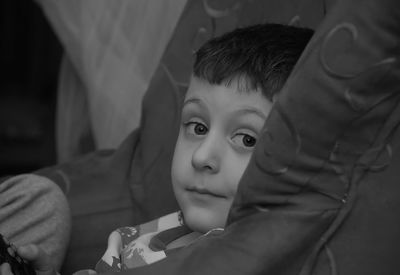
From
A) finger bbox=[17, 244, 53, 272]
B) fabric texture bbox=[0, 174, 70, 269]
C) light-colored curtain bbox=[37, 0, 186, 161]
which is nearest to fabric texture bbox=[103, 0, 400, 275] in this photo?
finger bbox=[17, 244, 53, 272]

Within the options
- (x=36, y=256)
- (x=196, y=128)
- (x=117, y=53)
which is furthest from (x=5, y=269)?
(x=117, y=53)

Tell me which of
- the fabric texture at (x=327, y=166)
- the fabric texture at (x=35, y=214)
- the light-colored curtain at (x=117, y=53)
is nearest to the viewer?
the fabric texture at (x=327, y=166)

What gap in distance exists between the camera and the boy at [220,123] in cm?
113

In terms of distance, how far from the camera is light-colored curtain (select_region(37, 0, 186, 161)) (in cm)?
188

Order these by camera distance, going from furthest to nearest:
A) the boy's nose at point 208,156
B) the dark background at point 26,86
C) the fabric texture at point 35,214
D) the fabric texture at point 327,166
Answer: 1. the dark background at point 26,86
2. the fabric texture at point 35,214
3. the boy's nose at point 208,156
4. the fabric texture at point 327,166

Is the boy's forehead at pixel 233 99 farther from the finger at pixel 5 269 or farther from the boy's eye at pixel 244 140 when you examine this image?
the finger at pixel 5 269

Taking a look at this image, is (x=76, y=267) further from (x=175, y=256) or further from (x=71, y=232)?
(x=175, y=256)

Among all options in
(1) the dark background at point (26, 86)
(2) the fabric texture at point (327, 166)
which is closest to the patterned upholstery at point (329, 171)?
(2) the fabric texture at point (327, 166)

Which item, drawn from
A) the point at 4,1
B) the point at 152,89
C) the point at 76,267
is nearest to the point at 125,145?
the point at 152,89

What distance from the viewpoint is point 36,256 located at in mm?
1186

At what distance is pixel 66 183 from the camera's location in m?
1.50

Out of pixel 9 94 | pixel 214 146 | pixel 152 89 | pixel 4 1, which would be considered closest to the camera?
pixel 214 146

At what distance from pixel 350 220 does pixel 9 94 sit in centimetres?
268

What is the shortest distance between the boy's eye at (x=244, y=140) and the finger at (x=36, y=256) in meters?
0.34
